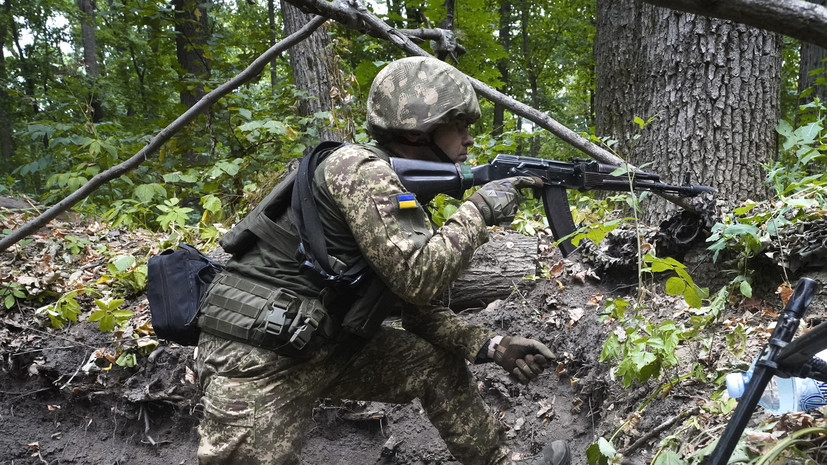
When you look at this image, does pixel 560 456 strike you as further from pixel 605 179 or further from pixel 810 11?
pixel 810 11

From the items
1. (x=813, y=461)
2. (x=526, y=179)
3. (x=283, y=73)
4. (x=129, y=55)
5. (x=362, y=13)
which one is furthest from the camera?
(x=129, y=55)

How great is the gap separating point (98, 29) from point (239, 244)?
14278mm

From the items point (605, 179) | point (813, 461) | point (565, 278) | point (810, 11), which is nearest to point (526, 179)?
point (605, 179)

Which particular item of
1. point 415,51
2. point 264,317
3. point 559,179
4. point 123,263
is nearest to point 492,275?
point 559,179

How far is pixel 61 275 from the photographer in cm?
478

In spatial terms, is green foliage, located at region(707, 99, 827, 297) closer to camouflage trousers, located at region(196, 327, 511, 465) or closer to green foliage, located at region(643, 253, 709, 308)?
green foliage, located at region(643, 253, 709, 308)

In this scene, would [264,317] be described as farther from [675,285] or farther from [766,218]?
[766,218]

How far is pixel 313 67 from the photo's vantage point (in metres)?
6.59

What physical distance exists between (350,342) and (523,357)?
2.85ft

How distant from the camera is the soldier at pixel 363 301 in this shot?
2420 mm

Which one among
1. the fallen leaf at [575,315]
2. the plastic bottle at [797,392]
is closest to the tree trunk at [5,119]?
the fallen leaf at [575,315]

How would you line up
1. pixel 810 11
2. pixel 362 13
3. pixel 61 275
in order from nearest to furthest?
pixel 810 11, pixel 362 13, pixel 61 275

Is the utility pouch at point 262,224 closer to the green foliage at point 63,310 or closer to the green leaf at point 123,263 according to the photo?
the green leaf at point 123,263

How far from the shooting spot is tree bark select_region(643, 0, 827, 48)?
1016mm
